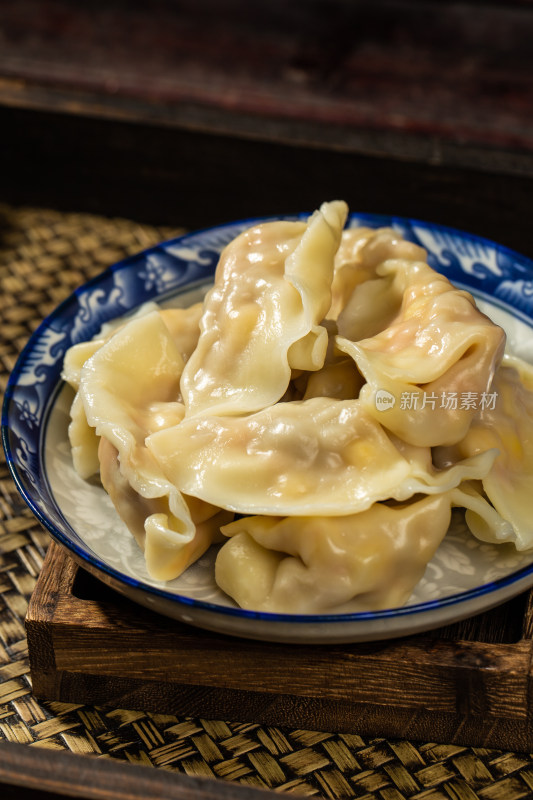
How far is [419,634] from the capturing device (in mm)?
1206

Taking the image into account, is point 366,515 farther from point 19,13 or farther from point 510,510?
point 19,13

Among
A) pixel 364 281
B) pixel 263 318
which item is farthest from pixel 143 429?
pixel 364 281

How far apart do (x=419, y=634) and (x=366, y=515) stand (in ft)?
0.54

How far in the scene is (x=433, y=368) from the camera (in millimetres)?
1248

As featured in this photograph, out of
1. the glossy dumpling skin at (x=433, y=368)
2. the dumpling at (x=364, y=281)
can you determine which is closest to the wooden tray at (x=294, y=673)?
the glossy dumpling skin at (x=433, y=368)

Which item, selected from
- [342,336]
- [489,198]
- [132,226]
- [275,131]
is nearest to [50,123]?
[132,226]

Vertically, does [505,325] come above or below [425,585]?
above

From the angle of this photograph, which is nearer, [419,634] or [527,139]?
[419,634]

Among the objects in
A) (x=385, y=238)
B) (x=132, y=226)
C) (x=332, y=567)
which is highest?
(x=385, y=238)

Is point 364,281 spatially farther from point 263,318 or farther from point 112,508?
point 112,508
